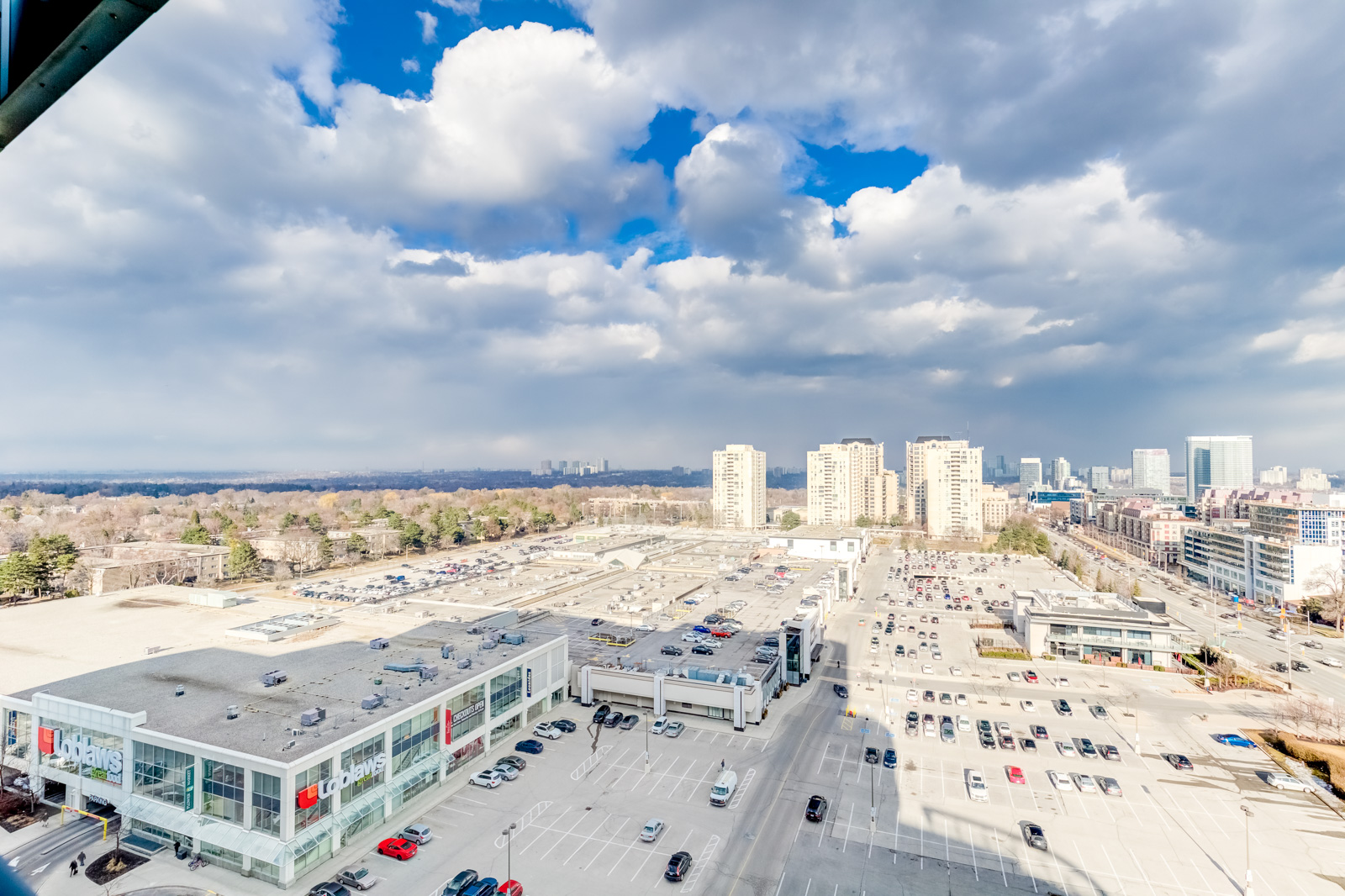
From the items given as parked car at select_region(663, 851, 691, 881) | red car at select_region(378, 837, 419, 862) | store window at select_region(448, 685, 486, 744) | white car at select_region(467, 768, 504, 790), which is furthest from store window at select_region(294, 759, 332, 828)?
parked car at select_region(663, 851, 691, 881)

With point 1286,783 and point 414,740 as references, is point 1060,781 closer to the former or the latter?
point 1286,783

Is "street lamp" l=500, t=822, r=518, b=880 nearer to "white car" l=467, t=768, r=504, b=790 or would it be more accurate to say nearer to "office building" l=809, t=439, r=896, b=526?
"white car" l=467, t=768, r=504, b=790

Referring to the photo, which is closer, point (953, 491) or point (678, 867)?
point (678, 867)

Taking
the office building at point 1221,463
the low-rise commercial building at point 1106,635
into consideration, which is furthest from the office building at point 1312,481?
the low-rise commercial building at point 1106,635

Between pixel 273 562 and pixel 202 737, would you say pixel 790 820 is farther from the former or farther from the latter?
pixel 273 562

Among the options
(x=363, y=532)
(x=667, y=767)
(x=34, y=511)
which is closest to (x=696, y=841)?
(x=667, y=767)

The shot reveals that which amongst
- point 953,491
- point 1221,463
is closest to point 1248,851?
point 953,491
